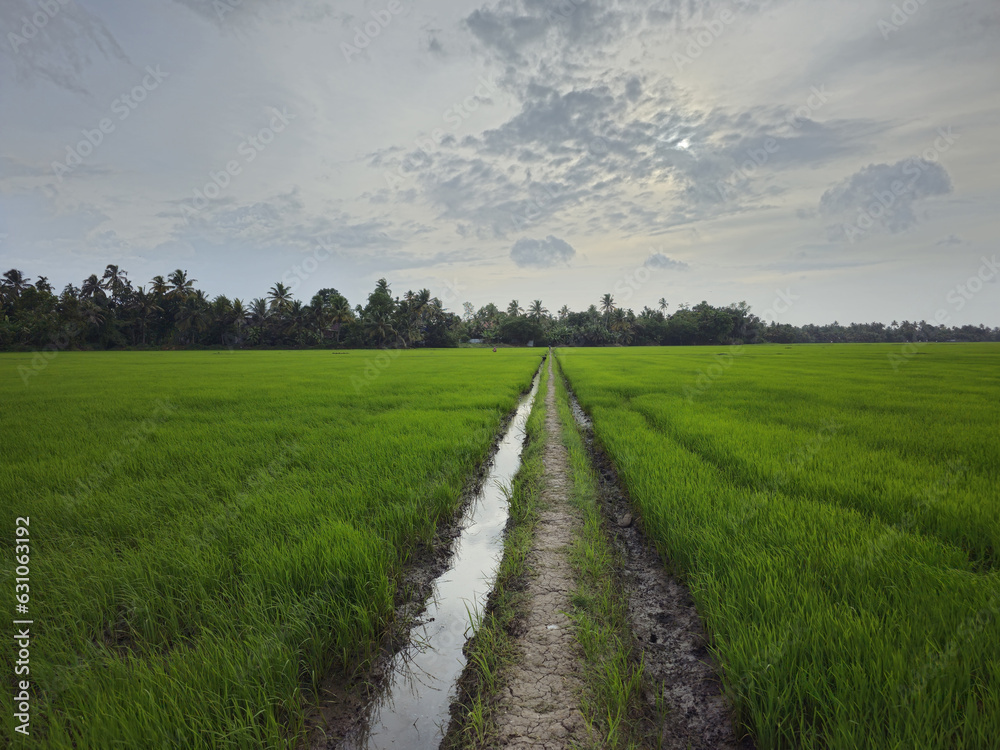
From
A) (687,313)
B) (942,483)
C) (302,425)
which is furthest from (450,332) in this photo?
(942,483)

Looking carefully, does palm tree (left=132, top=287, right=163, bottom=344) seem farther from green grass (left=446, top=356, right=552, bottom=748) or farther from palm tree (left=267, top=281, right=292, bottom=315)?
green grass (left=446, top=356, right=552, bottom=748)

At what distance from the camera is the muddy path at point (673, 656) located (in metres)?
1.81

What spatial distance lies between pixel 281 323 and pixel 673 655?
69.0 meters

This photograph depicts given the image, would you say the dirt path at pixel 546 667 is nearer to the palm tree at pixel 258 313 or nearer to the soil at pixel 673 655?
the soil at pixel 673 655

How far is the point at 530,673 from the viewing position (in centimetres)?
220

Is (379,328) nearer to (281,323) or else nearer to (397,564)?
(281,323)

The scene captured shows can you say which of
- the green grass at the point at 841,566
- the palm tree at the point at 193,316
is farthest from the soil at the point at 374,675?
the palm tree at the point at 193,316

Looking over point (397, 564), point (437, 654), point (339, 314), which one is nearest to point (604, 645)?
point (437, 654)

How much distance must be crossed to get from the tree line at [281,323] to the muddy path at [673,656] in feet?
197

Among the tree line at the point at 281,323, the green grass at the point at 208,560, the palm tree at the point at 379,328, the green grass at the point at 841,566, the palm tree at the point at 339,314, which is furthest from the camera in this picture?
the palm tree at the point at 339,314

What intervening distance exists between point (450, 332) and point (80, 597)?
6810cm

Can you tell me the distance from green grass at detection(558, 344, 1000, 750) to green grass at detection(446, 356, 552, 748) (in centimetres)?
116

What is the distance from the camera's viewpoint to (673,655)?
2.32 metres

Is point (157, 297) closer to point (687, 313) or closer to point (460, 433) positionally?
point (460, 433)
